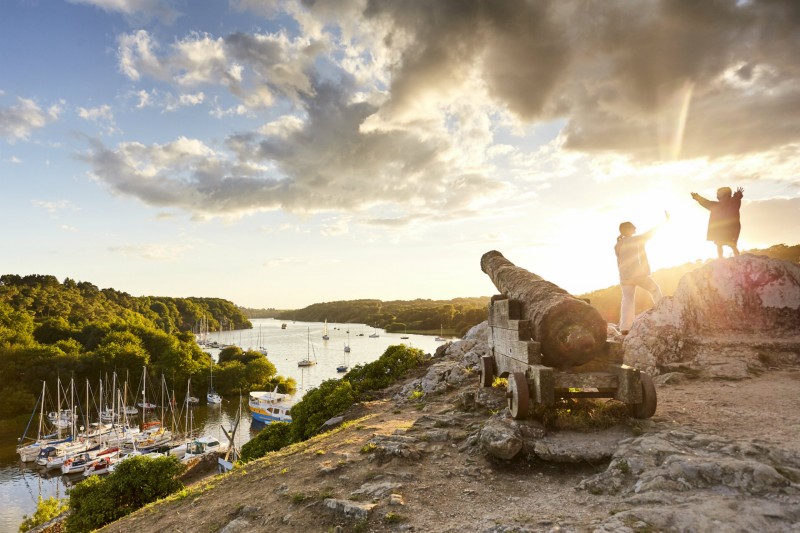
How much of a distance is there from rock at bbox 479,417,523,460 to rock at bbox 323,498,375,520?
189 cm

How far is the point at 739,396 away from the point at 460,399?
506 centimetres

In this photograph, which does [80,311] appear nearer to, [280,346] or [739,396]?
[280,346]

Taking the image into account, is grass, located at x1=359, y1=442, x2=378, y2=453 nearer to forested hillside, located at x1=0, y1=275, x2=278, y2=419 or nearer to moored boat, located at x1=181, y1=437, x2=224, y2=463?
moored boat, located at x1=181, y1=437, x2=224, y2=463

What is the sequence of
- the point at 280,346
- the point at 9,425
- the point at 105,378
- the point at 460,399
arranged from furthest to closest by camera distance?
the point at 280,346 < the point at 105,378 < the point at 9,425 < the point at 460,399

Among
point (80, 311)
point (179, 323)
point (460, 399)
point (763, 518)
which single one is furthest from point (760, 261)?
point (179, 323)

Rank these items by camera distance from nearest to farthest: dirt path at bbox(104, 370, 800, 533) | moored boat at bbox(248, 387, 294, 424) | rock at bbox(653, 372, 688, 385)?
dirt path at bbox(104, 370, 800, 533) < rock at bbox(653, 372, 688, 385) < moored boat at bbox(248, 387, 294, 424)

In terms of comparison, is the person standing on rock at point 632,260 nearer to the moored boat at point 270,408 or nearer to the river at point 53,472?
the river at point 53,472

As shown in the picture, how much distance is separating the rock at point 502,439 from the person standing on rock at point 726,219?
779 centimetres

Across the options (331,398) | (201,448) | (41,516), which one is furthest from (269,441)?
(201,448)

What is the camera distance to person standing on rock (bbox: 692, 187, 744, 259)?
10.0m

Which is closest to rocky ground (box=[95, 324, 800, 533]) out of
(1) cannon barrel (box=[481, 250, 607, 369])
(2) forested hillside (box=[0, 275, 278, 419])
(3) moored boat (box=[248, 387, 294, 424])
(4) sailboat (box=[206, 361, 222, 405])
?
(1) cannon barrel (box=[481, 250, 607, 369])

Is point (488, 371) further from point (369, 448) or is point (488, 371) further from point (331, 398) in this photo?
point (331, 398)

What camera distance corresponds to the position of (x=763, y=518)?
364cm

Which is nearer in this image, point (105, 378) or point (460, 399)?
point (460, 399)
